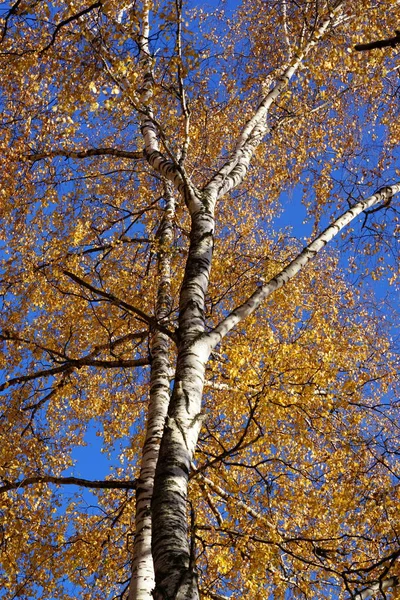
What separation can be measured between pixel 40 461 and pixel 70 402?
225 cm

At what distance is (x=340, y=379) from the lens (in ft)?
29.2

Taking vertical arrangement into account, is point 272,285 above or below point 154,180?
below

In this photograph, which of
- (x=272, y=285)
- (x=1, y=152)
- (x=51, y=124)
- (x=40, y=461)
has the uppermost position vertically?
(x=51, y=124)

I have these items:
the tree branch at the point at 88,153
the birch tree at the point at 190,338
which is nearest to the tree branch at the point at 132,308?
the birch tree at the point at 190,338

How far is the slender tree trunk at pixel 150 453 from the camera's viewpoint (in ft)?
13.4

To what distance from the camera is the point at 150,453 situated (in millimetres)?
4926

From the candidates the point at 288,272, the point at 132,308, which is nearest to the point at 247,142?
the point at 288,272

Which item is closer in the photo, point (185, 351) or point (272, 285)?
point (185, 351)

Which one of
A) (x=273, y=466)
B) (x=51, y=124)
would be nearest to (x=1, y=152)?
(x=51, y=124)

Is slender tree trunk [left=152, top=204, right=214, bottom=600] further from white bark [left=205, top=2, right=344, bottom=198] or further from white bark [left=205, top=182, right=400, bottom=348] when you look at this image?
white bark [left=205, top=2, right=344, bottom=198]

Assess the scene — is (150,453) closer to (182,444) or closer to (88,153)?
(182,444)

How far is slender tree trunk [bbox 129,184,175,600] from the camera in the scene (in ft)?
13.4

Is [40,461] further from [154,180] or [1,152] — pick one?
[154,180]

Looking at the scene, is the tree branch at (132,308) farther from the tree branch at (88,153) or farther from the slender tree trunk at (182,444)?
the tree branch at (88,153)
